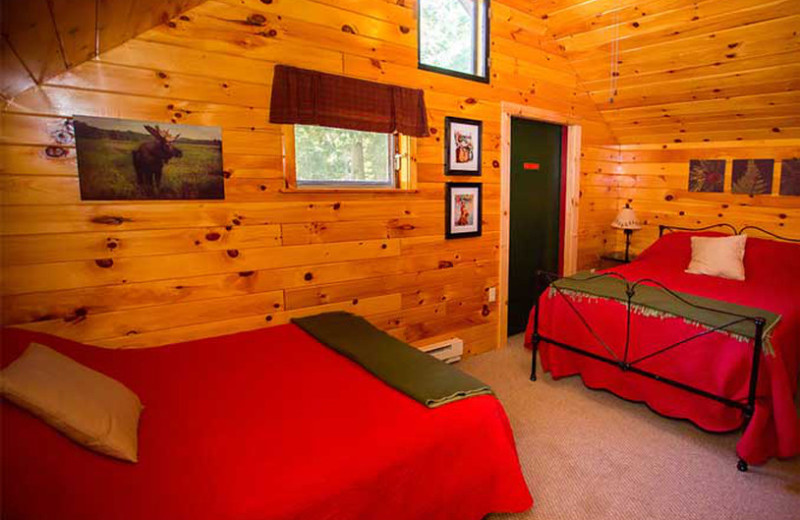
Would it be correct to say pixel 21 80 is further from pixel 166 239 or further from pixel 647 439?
pixel 647 439

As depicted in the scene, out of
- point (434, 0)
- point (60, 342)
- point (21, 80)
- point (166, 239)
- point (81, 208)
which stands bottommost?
point (60, 342)

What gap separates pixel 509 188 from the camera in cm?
368

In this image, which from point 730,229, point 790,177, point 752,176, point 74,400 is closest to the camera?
point 74,400

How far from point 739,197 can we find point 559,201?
1.52m

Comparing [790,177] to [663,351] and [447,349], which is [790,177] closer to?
[663,351]

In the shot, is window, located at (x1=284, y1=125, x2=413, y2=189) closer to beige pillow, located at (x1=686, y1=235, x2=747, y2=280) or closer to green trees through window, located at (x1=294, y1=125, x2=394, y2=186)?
green trees through window, located at (x1=294, y1=125, x2=394, y2=186)

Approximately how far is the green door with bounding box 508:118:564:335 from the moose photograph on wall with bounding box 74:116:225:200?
8.17 ft

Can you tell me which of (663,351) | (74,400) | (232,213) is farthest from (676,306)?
(74,400)

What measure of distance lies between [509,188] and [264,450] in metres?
2.91

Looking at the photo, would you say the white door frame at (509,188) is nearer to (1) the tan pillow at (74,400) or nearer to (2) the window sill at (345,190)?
(2) the window sill at (345,190)

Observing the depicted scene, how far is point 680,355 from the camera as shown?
97.4 inches

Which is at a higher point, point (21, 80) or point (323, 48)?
→ point (323, 48)

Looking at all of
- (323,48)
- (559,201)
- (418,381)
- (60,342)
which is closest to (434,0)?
(323,48)

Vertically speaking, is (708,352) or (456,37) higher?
(456,37)
